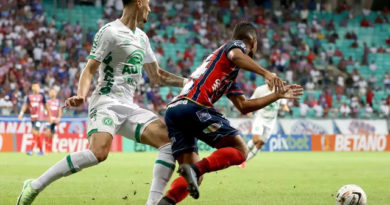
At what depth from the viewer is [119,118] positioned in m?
7.29

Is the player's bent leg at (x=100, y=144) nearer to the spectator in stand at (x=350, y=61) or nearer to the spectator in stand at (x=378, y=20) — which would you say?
the spectator in stand at (x=350, y=61)

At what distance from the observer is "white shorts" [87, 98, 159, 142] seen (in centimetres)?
714

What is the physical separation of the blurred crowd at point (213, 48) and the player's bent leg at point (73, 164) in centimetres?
1867

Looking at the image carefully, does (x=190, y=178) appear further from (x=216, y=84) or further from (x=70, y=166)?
(x=70, y=166)

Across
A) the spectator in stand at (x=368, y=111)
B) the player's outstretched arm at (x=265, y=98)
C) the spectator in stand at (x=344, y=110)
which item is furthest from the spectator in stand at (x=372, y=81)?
the player's outstretched arm at (x=265, y=98)

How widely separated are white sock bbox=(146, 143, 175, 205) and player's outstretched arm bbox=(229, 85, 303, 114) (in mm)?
880

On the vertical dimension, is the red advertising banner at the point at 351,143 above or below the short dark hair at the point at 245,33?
below

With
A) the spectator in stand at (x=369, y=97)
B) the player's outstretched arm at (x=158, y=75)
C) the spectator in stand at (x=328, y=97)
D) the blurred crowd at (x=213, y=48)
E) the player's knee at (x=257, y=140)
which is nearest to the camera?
the player's outstretched arm at (x=158, y=75)

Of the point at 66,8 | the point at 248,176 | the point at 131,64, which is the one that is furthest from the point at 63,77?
the point at 131,64

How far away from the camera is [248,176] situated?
14000 mm

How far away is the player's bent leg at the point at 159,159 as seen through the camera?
23.0ft

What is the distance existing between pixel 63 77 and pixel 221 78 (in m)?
22.1

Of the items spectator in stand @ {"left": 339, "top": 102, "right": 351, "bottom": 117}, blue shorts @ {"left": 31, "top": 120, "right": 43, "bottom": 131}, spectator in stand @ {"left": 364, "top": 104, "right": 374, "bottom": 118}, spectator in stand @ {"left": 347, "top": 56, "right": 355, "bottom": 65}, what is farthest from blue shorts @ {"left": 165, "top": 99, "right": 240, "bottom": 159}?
spectator in stand @ {"left": 347, "top": 56, "right": 355, "bottom": 65}

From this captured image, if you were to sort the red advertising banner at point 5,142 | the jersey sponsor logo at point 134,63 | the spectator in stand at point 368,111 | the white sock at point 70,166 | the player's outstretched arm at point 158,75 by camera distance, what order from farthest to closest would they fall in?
the spectator in stand at point 368,111, the red advertising banner at point 5,142, the player's outstretched arm at point 158,75, the jersey sponsor logo at point 134,63, the white sock at point 70,166
